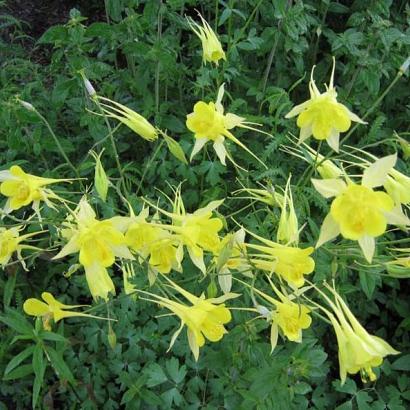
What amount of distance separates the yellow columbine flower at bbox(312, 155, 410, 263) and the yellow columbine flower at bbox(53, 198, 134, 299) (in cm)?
48

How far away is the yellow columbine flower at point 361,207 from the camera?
1.47 metres

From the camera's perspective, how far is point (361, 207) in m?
1.47

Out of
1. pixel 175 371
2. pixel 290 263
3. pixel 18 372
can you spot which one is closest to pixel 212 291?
pixel 290 263

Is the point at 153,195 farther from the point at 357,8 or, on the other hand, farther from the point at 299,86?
the point at 357,8

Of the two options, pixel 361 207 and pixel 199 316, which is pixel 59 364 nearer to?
pixel 199 316

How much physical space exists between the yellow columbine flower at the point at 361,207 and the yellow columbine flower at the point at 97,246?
1.58 ft

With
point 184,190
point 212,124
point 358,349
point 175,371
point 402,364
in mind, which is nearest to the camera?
point 358,349

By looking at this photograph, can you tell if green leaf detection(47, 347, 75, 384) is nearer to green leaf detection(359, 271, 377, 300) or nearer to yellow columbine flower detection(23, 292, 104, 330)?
yellow columbine flower detection(23, 292, 104, 330)

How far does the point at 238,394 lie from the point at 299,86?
5.66ft

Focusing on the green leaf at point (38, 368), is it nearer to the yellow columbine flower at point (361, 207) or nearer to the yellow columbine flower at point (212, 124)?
the yellow columbine flower at point (212, 124)

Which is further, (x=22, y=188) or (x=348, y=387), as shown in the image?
(x=348, y=387)

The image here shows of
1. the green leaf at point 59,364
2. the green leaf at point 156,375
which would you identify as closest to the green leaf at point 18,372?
the green leaf at point 59,364

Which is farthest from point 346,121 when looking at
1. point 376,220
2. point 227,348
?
point 227,348

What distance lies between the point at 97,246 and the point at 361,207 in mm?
630
